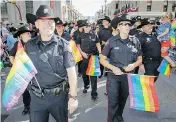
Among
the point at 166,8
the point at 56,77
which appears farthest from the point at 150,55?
the point at 166,8

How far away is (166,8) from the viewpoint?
2539 inches

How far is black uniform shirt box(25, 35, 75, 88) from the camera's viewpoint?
307cm

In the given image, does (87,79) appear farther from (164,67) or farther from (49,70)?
(49,70)

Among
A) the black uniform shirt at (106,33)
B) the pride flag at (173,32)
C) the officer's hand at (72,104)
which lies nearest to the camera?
the officer's hand at (72,104)

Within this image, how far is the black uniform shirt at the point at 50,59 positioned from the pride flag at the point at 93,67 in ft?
11.1

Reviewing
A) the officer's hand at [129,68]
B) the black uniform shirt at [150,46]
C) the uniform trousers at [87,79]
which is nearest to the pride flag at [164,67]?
the black uniform shirt at [150,46]

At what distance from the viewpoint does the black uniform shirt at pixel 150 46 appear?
588cm

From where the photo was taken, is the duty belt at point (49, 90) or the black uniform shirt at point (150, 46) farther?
the black uniform shirt at point (150, 46)

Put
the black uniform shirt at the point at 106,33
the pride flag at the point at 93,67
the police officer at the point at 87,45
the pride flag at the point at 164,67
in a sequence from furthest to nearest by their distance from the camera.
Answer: the black uniform shirt at the point at 106,33 → the police officer at the point at 87,45 → the pride flag at the point at 93,67 → the pride flag at the point at 164,67

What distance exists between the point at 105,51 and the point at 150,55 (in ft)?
6.20

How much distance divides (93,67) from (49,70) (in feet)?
11.8

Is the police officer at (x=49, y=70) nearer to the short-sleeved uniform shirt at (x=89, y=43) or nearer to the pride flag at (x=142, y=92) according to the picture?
the pride flag at (x=142, y=92)

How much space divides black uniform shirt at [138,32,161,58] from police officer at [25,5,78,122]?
319 cm

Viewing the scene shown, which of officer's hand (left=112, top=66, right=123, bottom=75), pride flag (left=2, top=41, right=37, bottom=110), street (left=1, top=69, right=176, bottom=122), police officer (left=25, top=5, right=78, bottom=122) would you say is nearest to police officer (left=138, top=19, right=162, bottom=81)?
street (left=1, top=69, right=176, bottom=122)
